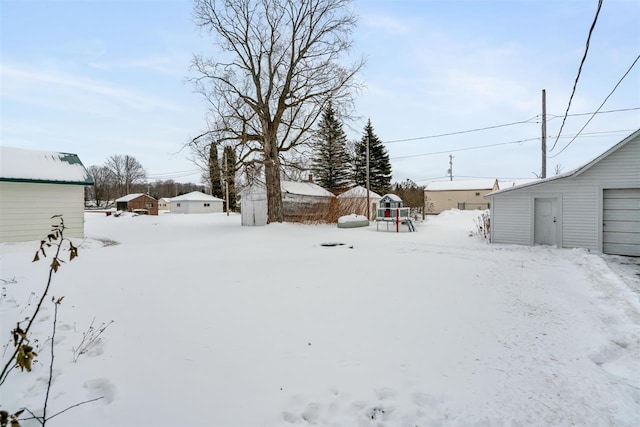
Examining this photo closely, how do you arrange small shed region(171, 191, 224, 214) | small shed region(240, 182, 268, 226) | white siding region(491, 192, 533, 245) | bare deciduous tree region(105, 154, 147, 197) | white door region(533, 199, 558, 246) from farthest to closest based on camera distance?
bare deciduous tree region(105, 154, 147, 197)
small shed region(171, 191, 224, 214)
small shed region(240, 182, 268, 226)
white siding region(491, 192, 533, 245)
white door region(533, 199, 558, 246)

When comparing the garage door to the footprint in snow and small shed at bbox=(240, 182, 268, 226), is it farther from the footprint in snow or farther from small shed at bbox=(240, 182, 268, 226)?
small shed at bbox=(240, 182, 268, 226)

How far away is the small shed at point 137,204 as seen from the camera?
41.7 m

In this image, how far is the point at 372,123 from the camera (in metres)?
39.3

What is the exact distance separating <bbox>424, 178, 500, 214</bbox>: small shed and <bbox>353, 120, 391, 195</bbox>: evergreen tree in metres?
6.17

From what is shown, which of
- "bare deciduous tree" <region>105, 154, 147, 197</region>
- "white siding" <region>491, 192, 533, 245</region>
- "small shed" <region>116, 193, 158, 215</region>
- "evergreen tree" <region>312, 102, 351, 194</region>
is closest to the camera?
"white siding" <region>491, 192, 533, 245</region>

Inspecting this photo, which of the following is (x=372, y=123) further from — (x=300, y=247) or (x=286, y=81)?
(x=300, y=247)

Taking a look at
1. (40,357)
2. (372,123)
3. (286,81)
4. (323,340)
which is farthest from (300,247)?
(372,123)

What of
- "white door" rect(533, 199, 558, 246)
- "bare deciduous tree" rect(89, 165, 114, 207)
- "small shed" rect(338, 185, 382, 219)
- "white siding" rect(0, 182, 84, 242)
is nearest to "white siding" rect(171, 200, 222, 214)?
"bare deciduous tree" rect(89, 165, 114, 207)

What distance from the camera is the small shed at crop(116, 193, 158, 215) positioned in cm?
4166

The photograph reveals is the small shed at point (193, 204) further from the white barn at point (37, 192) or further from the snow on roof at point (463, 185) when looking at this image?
the white barn at point (37, 192)

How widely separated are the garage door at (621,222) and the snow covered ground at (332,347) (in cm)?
417

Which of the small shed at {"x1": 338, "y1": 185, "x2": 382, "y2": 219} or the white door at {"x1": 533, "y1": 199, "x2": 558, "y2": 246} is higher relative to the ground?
the small shed at {"x1": 338, "y1": 185, "x2": 382, "y2": 219}

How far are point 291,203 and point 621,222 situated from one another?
632 inches

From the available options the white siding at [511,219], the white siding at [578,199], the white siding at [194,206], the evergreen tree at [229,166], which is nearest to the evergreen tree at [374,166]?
the white siding at [194,206]
